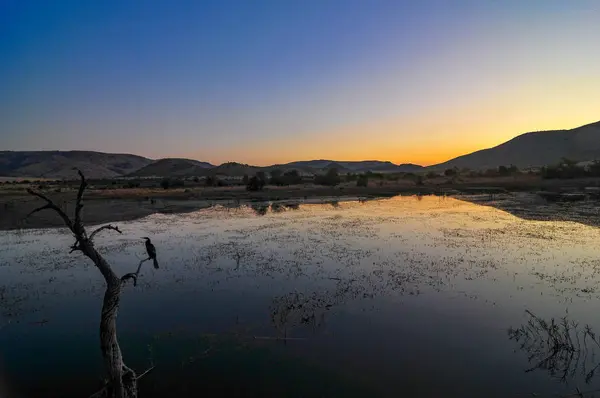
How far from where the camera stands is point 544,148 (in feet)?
506

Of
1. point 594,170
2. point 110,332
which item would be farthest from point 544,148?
point 110,332

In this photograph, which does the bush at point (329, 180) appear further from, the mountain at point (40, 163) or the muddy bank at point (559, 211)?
the mountain at point (40, 163)

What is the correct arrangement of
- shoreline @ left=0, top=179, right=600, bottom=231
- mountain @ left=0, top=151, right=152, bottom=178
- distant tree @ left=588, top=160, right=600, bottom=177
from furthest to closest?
mountain @ left=0, top=151, right=152, bottom=178 → distant tree @ left=588, top=160, right=600, bottom=177 → shoreline @ left=0, top=179, right=600, bottom=231

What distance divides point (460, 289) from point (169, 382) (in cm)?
915

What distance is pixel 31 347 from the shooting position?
9172 mm

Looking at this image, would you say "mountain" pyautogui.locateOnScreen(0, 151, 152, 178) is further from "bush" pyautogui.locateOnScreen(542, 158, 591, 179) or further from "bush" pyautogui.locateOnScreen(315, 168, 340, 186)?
"bush" pyautogui.locateOnScreen(542, 158, 591, 179)

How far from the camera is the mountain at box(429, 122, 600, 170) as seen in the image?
140 metres

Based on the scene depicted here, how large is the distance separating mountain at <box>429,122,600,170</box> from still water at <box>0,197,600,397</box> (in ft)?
459

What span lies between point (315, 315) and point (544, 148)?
17386 centimetres

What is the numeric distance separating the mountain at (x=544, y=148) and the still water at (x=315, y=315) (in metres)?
140

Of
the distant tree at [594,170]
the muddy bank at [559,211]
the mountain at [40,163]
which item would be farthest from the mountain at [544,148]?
the mountain at [40,163]

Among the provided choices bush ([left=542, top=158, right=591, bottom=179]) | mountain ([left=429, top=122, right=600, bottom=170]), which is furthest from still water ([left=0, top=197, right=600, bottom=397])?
mountain ([left=429, top=122, right=600, bottom=170])

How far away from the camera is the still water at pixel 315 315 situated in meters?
7.61

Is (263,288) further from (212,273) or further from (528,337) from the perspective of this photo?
(528,337)
